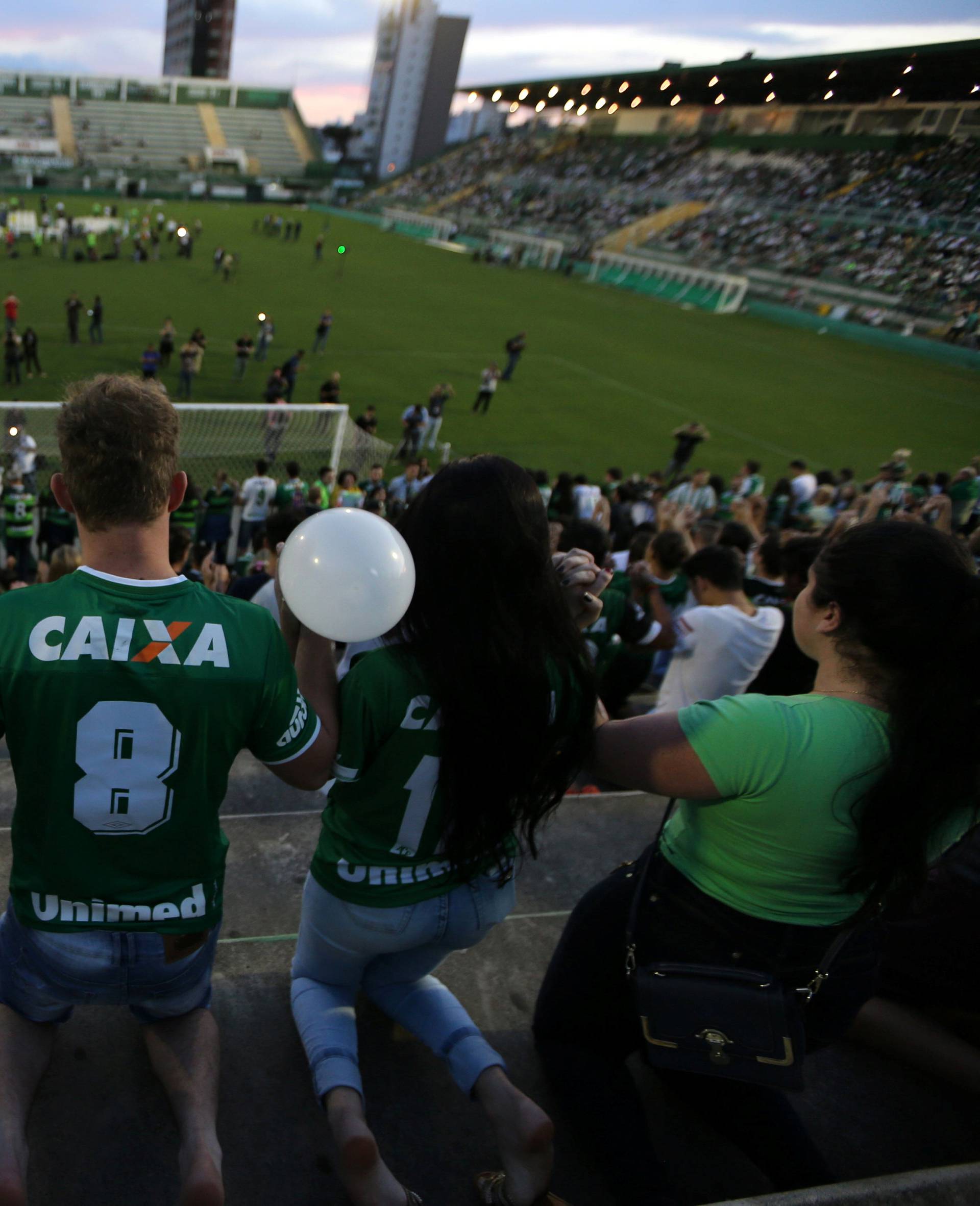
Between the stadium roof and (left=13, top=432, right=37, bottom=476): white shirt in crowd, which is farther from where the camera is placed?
the stadium roof

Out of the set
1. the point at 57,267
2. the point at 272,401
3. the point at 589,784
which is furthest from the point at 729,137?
the point at 589,784

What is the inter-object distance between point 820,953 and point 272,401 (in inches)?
603

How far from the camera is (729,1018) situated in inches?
66.0

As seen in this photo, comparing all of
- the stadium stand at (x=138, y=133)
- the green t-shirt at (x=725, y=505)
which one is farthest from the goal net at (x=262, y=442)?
the stadium stand at (x=138, y=133)

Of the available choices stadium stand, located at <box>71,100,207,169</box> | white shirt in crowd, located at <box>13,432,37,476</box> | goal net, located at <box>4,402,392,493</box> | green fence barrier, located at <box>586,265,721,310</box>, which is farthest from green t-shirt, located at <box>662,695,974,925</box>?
stadium stand, located at <box>71,100,207,169</box>

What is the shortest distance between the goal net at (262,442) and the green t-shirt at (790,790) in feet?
31.2

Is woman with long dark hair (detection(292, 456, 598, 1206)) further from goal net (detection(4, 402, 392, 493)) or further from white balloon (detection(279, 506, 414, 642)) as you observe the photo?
goal net (detection(4, 402, 392, 493))

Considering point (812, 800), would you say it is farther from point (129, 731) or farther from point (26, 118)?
point (26, 118)

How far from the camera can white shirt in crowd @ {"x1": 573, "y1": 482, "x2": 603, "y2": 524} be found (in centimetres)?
878

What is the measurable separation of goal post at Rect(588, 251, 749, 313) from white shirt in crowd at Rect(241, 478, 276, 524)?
30.8 m

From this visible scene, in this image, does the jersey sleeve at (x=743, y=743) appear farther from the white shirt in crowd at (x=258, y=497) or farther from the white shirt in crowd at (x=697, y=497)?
the white shirt in crowd at (x=258, y=497)

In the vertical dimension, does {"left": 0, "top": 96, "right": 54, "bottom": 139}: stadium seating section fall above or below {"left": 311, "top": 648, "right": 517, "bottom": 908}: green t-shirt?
below

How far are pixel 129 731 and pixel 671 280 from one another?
1620 inches

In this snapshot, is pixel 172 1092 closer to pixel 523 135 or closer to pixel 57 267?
pixel 57 267
